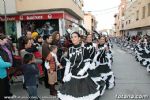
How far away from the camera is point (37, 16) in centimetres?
2156

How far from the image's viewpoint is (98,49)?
7961mm

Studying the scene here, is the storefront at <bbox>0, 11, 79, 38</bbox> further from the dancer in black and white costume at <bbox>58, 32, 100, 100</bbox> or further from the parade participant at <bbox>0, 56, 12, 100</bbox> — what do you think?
the dancer in black and white costume at <bbox>58, 32, 100, 100</bbox>

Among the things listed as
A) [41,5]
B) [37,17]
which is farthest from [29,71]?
[37,17]

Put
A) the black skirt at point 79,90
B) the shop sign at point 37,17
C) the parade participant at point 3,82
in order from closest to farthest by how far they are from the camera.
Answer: the black skirt at point 79,90
the parade participant at point 3,82
the shop sign at point 37,17

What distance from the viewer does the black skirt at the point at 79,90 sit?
524 centimetres

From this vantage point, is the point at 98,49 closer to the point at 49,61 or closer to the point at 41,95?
the point at 49,61

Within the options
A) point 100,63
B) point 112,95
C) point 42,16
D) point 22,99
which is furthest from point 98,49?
point 42,16

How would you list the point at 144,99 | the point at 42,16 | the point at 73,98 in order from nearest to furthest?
the point at 73,98
the point at 144,99
the point at 42,16

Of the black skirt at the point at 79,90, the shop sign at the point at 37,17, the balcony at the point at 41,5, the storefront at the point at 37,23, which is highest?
the balcony at the point at 41,5

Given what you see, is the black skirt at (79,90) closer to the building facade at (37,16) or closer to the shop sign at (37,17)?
the building facade at (37,16)

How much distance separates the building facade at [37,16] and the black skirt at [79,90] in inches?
604

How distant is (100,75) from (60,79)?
202cm

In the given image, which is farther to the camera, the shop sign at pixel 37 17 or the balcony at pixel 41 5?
the shop sign at pixel 37 17

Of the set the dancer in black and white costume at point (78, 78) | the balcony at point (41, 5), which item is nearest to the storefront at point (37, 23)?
the balcony at point (41, 5)
